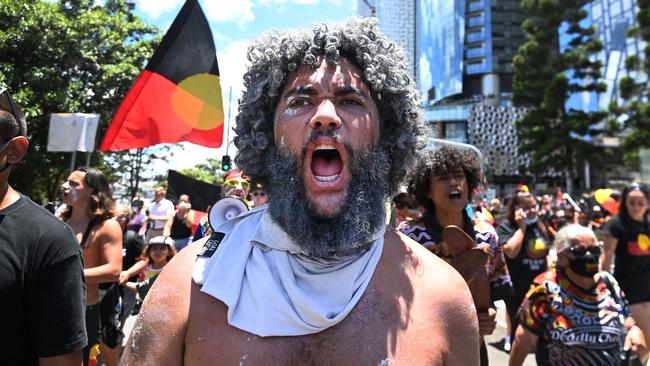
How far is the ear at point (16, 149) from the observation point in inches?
78.1

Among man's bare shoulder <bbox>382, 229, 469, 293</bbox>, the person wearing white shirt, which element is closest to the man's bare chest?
man's bare shoulder <bbox>382, 229, 469, 293</bbox>

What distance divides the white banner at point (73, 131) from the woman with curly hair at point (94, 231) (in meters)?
2.09

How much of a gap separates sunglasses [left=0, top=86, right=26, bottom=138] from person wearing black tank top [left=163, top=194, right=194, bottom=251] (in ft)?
18.3

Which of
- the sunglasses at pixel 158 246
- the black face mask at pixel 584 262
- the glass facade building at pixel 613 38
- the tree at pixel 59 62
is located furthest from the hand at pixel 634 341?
the glass facade building at pixel 613 38

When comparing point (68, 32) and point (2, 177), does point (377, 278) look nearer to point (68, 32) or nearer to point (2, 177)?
point (2, 177)

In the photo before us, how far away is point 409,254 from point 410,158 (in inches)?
16.1

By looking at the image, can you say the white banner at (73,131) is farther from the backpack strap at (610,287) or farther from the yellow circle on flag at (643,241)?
the yellow circle on flag at (643,241)

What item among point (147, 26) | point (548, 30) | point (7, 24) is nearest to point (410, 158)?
point (7, 24)

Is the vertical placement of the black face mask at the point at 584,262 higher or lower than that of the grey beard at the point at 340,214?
lower

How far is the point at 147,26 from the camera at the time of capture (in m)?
16.2

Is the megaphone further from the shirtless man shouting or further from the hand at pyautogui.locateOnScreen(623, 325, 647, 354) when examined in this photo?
the hand at pyautogui.locateOnScreen(623, 325, 647, 354)

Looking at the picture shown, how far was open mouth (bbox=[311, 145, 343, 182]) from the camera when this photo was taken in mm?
1570

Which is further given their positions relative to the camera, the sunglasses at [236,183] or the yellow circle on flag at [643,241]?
the sunglasses at [236,183]

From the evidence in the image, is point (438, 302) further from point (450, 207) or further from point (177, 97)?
point (177, 97)
